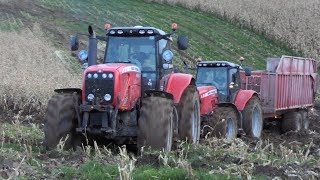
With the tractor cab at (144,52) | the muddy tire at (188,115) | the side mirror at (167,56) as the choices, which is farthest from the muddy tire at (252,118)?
the side mirror at (167,56)

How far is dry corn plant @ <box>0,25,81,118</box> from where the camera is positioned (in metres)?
14.7

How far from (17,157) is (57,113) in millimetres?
1861

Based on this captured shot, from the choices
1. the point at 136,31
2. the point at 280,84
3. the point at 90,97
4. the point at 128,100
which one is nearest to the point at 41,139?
the point at 90,97

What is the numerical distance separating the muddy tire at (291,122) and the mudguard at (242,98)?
2701mm

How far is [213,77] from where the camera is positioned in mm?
14836

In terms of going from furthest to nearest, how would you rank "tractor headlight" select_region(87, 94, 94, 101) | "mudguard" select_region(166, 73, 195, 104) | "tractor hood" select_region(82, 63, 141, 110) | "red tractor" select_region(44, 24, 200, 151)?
1. "mudguard" select_region(166, 73, 195, 104)
2. "tractor headlight" select_region(87, 94, 94, 101)
3. "tractor hood" select_region(82, 63, 141, 110)
4. "red tractor" select_region(44, 24, 200, 151)

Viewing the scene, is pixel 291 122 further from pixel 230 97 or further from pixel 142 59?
pixel 142 59

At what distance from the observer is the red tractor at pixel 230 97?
1327 cm

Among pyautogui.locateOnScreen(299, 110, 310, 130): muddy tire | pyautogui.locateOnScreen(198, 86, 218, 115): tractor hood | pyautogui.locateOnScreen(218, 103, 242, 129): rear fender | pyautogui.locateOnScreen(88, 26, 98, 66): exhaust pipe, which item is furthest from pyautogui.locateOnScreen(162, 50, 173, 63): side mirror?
pyautogui.locateOnScreen(299, 110, 310, 130): muddy tire

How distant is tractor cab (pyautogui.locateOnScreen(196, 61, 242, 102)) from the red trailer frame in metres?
1.56

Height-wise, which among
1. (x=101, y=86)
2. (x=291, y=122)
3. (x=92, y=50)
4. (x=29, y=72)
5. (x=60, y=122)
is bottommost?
(x=291, y=122)

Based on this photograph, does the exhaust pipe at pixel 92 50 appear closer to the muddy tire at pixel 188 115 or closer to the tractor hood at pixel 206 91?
the muddy tire at pixel 188 115

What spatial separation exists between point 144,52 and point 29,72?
778 cm

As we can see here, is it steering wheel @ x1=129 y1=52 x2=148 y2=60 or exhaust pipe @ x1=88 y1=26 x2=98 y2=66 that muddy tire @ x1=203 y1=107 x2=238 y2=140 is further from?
exhaust pipe @ x1=88 y1=26 x2=98 y2=66
